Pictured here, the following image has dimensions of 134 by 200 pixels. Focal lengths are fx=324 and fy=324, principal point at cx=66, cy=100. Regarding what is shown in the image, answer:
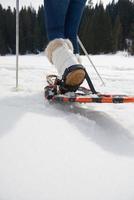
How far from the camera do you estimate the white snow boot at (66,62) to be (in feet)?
5.34

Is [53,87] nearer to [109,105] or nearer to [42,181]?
[109,105]

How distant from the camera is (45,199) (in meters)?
0.80

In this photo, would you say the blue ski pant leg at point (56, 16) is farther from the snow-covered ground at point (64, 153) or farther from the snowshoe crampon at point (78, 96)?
the snow-covered ground at point (64, 153)

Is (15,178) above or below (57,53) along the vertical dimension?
below

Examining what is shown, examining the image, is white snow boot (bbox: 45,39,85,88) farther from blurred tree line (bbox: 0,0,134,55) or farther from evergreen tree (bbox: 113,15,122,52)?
evergreen tree (bbox: 113,15,122,52)

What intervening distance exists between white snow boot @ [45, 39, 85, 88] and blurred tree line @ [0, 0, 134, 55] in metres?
26.0

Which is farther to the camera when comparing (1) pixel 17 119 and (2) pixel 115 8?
(2) pixel 115 8

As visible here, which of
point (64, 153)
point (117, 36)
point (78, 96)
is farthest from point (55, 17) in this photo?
point (117, 36)

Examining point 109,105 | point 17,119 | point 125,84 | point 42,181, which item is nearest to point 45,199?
point 42,181

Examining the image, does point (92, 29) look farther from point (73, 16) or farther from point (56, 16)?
point (56, 16)

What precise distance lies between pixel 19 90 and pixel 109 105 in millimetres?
637

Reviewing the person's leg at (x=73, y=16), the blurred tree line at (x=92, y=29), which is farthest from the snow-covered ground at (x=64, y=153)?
the blurred tree line at (x=92, y=29)

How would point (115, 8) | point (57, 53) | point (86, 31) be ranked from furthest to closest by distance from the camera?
point (115, 8), point (86, 31), point (57, 53)

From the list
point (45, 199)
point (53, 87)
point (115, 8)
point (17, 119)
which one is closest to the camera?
point (45, 199)
